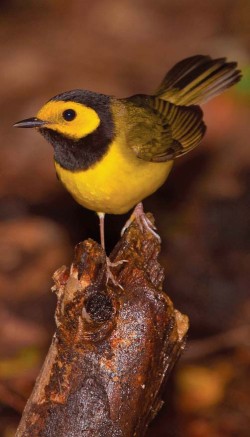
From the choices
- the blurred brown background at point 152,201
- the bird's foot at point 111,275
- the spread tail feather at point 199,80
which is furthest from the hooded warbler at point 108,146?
the blurred brown background at point 152,201

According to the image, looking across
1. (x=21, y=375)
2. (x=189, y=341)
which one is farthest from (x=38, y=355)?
(x=189, y=341)

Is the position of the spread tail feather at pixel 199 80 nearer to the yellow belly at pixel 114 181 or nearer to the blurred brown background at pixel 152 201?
the yellow belly at pixel 114 181

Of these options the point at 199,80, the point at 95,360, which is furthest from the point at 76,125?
the point at 199,80

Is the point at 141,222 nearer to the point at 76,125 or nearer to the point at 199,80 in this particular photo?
the point at 76,125

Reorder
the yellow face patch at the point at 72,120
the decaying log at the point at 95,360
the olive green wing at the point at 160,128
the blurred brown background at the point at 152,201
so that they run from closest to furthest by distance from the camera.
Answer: the decaying log at the point at 95,360 < the yellow face patch at the point at 72,120 < the olive green wing at the point at 160,128 < the blurred brown background at the point at 152,201

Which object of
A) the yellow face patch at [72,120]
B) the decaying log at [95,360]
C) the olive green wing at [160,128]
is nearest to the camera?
the decaying log at [95,360]

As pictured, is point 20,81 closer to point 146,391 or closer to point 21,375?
point 21,375

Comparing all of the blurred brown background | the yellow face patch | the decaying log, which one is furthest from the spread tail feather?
the decaying log
